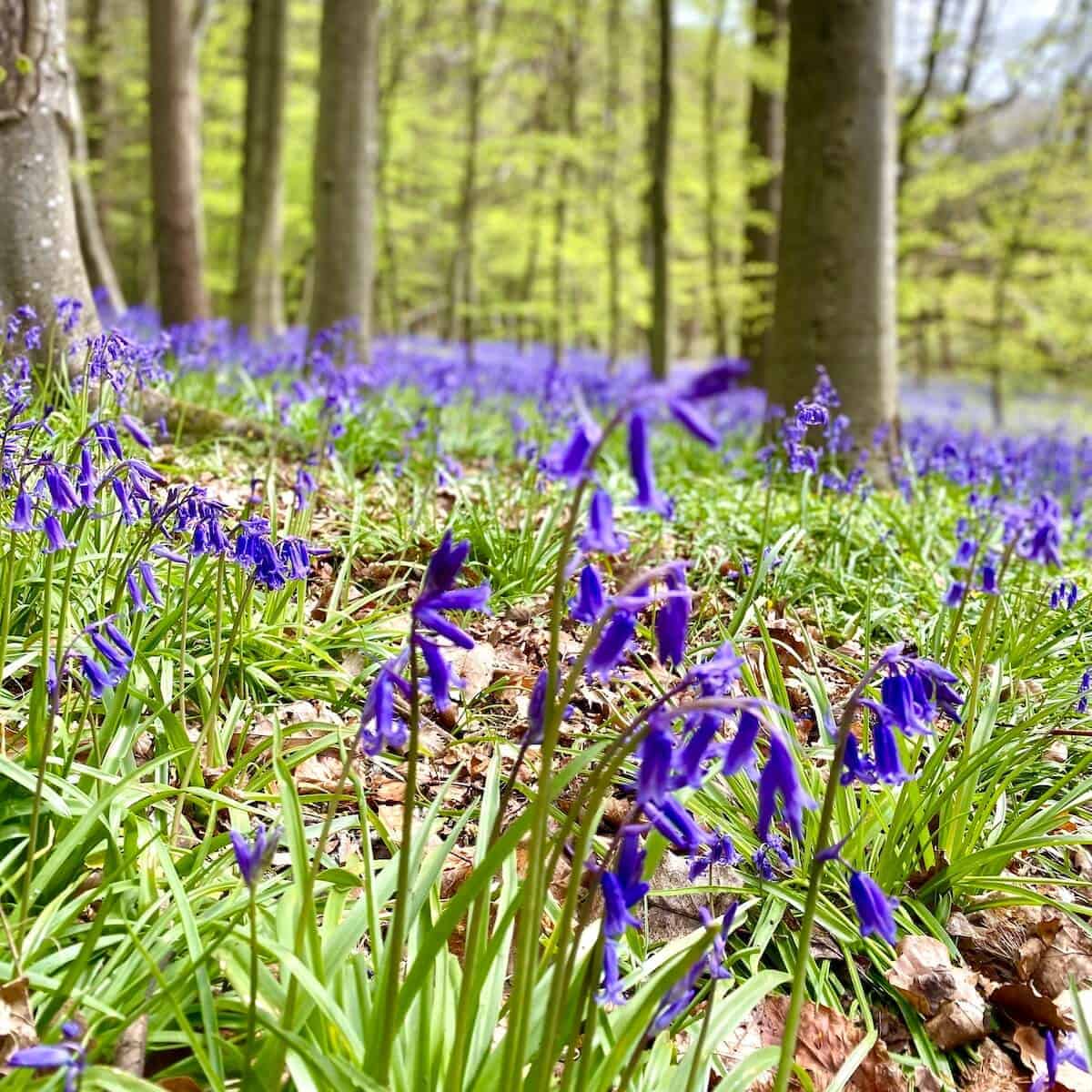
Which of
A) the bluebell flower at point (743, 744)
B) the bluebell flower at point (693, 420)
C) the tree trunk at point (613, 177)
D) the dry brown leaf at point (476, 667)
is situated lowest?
the dry brown leaf at point (476, 667)

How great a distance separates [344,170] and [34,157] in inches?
137

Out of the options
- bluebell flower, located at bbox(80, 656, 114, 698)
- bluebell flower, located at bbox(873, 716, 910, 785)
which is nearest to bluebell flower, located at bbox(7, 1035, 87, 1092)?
bluebell flower, located at bbox(80, 656, 114, 698)

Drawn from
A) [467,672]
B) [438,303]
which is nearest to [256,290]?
[467,672]

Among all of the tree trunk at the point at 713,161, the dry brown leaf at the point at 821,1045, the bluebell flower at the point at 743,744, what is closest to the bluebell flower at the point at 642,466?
the bluebell flower at the point at 743,744

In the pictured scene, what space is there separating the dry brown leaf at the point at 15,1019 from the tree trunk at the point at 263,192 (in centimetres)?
965

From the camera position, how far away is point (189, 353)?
18.9 ft

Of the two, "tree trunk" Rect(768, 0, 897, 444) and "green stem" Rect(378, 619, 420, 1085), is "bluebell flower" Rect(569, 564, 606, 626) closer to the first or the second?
"green stem" Rect(378, 619, 420, 1085)

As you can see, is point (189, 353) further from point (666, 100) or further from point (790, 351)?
point (666, 100)

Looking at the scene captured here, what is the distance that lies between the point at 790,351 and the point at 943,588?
2.35 metres

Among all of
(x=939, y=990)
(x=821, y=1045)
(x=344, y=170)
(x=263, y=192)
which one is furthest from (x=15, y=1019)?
(x=263, y=192)

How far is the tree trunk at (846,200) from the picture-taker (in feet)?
17.3

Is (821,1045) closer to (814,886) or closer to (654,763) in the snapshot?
(814,886)

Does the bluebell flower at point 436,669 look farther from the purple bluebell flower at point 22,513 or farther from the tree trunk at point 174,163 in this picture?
the tree trunk at point 174,163

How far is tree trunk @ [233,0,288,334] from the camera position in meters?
10.7
